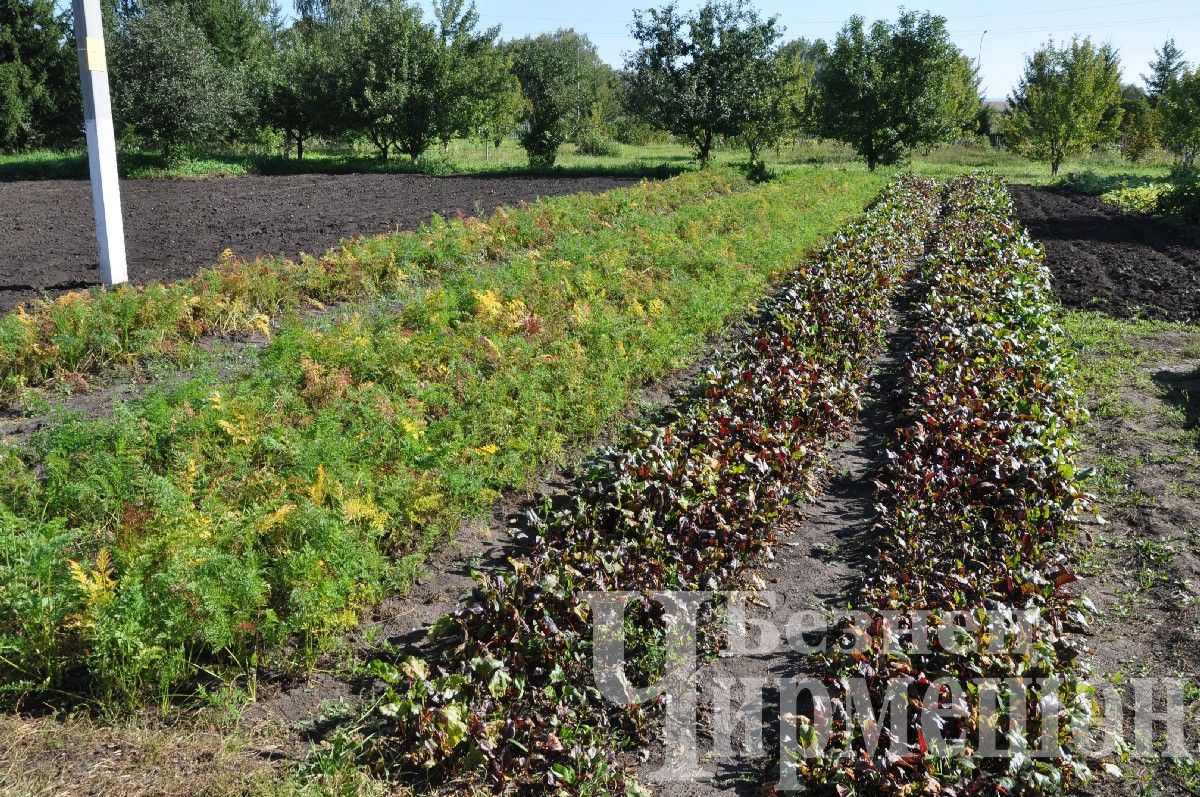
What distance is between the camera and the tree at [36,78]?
112 feet

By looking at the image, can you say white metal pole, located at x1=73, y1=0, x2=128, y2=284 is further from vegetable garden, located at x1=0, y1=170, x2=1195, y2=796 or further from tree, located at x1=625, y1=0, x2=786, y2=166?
tree, located at x1=625, y1=0, x2=786, y2=166

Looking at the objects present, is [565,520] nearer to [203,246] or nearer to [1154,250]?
[203,246]

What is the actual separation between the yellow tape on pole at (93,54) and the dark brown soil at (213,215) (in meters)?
2.69

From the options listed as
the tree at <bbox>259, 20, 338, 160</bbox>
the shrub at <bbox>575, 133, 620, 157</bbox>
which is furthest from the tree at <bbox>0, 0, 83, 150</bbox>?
the shrub at <bbox>575, 133, 620, 157</bbox>

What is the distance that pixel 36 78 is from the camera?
1433 inches

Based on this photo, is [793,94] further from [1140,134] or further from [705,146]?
[1140,134]

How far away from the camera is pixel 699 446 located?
19.3 feet

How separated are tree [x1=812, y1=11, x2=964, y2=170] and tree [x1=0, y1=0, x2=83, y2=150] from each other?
107ft

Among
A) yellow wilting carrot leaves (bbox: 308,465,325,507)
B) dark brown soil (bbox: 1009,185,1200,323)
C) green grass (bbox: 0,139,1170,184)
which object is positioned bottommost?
yellow wilting carrot leaves (bbox: 308,465,325,507)

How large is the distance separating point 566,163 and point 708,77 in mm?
8957

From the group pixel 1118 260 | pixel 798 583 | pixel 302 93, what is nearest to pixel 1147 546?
pixel 798 583

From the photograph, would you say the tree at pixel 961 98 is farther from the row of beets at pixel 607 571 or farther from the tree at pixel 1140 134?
the row of beets at pixel 607 571

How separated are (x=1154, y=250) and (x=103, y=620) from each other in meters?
19.0

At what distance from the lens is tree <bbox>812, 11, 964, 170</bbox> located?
116 feet
